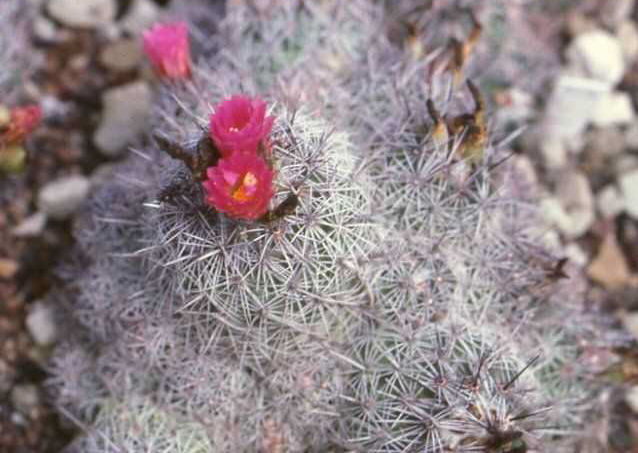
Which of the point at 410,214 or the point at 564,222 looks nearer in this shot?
the point at 410,214

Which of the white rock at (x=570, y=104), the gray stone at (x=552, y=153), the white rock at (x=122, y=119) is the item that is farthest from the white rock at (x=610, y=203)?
the white rock at (x=122, y=119)

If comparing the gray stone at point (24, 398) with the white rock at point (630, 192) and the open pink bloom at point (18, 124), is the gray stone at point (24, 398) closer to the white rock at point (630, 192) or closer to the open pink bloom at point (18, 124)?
the open pink bloom at point (18, 124)

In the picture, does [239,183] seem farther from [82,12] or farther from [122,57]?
[82,12]

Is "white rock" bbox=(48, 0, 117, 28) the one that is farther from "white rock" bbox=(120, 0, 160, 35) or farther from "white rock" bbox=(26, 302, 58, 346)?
"white rock" bbox=(26, 302, 58, 346)

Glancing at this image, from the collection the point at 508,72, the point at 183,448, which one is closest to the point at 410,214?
the point at 183,448

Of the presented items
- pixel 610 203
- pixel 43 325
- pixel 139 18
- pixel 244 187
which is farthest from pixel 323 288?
pixel 139 18

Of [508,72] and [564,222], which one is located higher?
[508,72]

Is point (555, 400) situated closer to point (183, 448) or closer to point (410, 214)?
point (410, 214)

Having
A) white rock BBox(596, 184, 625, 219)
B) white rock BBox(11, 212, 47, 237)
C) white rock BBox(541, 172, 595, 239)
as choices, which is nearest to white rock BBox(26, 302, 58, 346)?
white rock BBox(11, 212, 47, 237)
